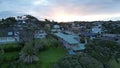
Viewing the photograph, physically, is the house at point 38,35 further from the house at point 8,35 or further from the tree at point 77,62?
the tree at point 77,62

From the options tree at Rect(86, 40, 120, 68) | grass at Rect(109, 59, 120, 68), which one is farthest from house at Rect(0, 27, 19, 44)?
grass at Rect(109, 59, 120, 68)

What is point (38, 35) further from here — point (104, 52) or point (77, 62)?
point (77, 62)

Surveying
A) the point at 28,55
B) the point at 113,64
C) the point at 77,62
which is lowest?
the point at 113,64

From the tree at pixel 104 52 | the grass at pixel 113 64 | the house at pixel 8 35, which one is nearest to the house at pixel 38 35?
the house at pixel 8 35

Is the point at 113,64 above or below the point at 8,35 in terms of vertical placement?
below

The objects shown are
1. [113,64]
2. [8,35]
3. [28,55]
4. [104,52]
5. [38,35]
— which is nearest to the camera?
[104,52]

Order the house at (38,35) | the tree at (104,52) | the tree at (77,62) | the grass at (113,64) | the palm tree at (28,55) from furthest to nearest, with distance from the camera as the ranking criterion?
the house at (38,35), the palm tree at (28,55), the grass at (113,64), the tree at (104,52), the tree at (77,62)

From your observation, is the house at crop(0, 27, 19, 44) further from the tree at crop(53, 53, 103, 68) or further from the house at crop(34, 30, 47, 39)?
the tree at crop(53, 53, 103, 68)

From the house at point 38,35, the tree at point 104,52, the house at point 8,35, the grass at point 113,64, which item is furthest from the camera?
the house at point 8,35

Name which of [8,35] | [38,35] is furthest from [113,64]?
[8,35]

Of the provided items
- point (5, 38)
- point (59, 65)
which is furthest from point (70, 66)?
point (5, 38)

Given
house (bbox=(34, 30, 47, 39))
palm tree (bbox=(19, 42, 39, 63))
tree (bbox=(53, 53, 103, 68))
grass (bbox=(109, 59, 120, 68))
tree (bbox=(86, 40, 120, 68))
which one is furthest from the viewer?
house (bbox=(34, 30, 47, 39))

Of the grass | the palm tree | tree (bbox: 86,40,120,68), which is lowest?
the grass

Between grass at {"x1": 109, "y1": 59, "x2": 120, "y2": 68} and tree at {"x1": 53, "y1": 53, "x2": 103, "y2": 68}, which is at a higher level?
tree at {"x1": 53, "y1": 53, "x2": 103, "y2": 68}
